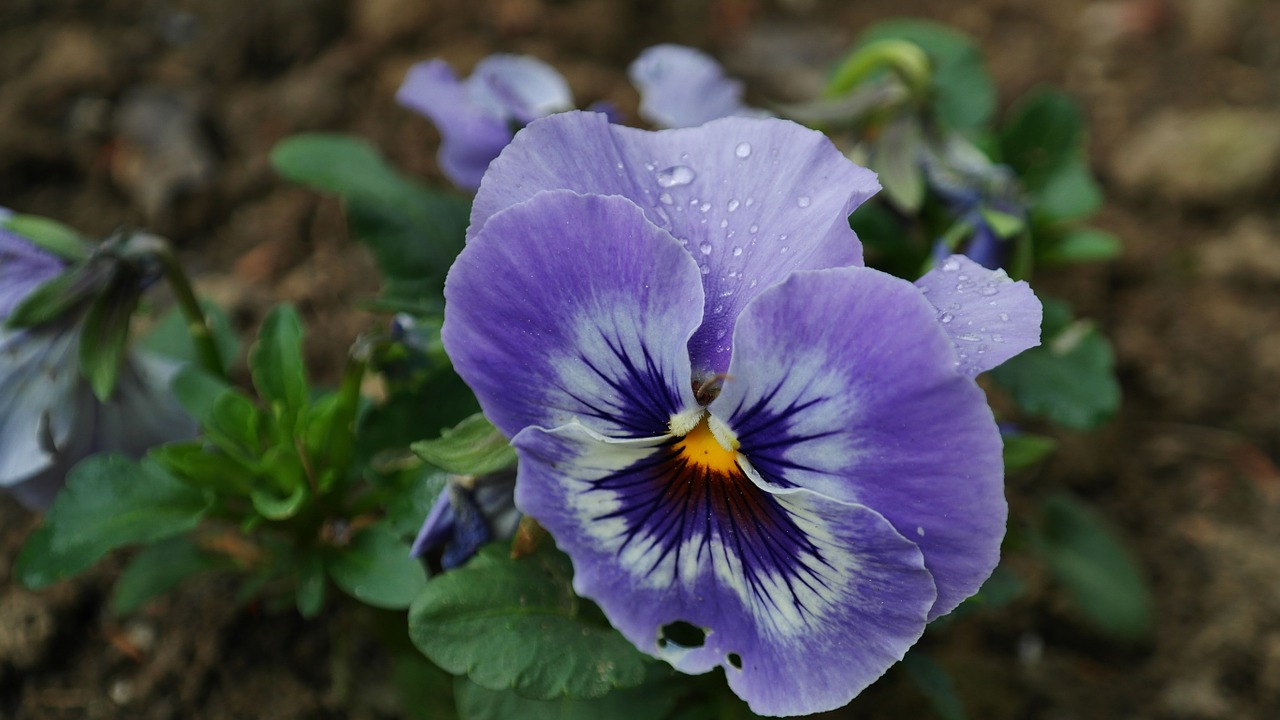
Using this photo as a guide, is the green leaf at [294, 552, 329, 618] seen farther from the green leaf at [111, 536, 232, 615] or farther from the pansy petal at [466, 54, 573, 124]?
the pansy petal at [466, 54, 573, 124]

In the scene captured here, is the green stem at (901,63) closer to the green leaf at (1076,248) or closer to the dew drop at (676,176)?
the green leaf at (1076,248)

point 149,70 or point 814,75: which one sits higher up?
point 149,70

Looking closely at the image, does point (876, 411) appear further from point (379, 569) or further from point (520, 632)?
point (379, 569)

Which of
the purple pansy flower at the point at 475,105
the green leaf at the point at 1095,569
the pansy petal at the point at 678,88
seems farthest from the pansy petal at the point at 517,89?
the green leaf at the point at 1095,569

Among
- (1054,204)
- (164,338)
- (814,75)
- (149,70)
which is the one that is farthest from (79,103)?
(1054,204)

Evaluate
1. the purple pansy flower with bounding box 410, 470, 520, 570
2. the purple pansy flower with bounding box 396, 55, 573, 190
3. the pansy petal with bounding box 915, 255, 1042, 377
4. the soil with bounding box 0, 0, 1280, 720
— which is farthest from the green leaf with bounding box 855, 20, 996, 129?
the purple pansy flower with bounding box 410, 470, 520, 570

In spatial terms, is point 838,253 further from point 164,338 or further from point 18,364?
point 164,338
